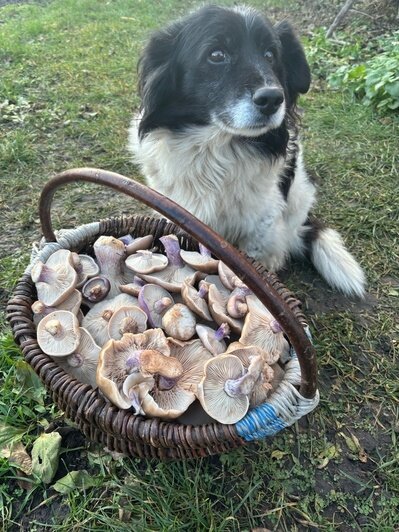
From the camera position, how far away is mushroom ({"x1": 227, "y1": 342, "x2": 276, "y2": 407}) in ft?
4.60

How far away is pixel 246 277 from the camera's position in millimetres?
1136

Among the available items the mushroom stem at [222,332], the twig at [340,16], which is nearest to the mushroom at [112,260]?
the mushroom stem at [222,332]

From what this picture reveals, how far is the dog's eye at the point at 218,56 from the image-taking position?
6.34 ft

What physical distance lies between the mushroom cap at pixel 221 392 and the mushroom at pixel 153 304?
0.34 metres

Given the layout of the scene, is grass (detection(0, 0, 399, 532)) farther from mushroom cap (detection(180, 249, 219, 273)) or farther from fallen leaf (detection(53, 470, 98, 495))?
mushroom cap (detection(180, 249, 219, 273))

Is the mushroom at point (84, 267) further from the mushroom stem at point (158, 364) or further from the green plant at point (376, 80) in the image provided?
the green plant at point (376, 80)

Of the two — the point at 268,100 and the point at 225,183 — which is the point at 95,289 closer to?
the point at 225,183

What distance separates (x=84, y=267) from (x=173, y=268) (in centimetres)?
36

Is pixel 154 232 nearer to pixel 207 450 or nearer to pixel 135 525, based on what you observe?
pixel 207 450

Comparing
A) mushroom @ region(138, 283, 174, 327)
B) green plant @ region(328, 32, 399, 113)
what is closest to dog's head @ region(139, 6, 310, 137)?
mushroom @ region(138, 283, 174, 327)

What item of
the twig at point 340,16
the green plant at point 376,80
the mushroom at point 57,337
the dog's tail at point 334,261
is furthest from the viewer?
the twig at point 340,16

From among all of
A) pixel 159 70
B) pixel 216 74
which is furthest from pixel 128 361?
pixel 159 70

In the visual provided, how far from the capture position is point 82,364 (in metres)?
1.53

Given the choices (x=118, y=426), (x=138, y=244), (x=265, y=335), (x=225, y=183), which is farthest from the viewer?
(x=225, y=183)
